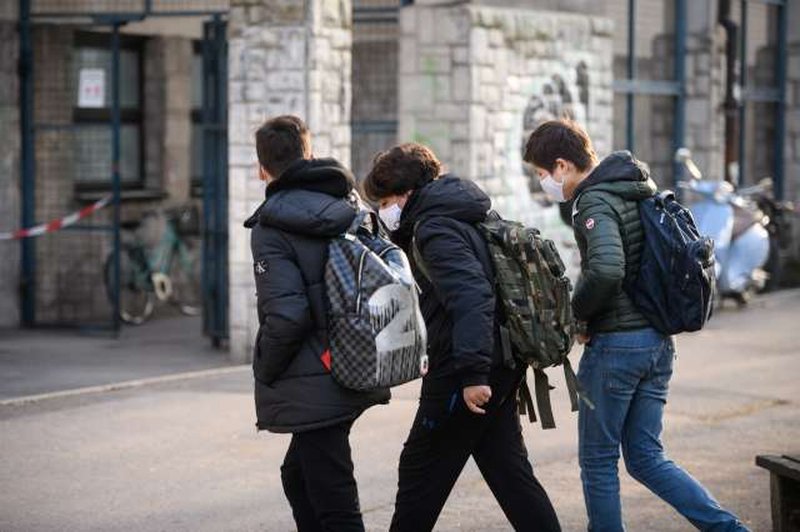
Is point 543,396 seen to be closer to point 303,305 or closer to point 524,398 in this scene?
point 524,398

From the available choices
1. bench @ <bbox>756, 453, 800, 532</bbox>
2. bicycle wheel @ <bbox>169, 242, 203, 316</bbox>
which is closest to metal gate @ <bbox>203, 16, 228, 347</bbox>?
bicycle wheel @ <bbox>169, 242, 203, 316</bbox>

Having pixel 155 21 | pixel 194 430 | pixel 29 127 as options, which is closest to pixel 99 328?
pixel 29 127

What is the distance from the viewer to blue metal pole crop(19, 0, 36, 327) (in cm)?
1537

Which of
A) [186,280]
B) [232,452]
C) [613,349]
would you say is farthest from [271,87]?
[613,349]

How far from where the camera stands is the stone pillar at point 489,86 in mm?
14484

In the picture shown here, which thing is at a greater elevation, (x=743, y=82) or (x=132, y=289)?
(x=743, y=82)

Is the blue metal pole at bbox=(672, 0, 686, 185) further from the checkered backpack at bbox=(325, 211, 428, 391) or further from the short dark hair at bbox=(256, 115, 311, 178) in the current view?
the checkered backpack at bbox=(325, 211, 428, 391)

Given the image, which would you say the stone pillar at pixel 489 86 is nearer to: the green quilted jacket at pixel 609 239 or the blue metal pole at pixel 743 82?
the blue metal pole at pixel 743 82

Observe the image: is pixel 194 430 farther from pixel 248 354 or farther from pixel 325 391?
pixel 325 391

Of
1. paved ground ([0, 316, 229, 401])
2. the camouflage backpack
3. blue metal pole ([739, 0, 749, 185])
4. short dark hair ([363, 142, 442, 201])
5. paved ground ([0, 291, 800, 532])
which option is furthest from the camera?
blue metal pole ([739, 0, 749, 185])

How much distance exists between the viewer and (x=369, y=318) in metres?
6.14

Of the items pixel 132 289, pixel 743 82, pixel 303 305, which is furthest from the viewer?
pixel 743 82

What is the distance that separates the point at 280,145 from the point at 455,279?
30.9 inches

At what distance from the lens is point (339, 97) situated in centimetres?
1327
